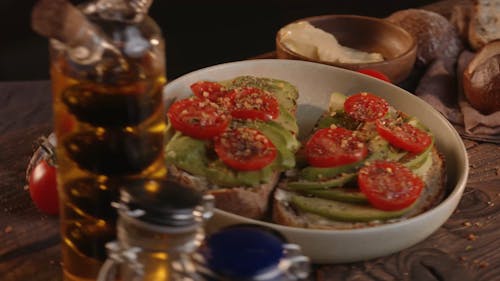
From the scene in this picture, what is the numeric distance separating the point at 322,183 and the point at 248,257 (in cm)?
56

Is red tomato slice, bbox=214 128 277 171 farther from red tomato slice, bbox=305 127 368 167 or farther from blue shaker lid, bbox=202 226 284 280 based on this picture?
blue shaker lid, bbox=202 226 284 280

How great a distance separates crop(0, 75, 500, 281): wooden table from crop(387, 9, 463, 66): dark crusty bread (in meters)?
0.61

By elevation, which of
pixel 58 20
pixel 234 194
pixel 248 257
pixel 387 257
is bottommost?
pixel 387 257

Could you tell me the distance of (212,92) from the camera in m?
1.84

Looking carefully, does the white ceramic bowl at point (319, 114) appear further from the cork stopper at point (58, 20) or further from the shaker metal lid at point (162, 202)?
the cork stopper at point (58, 20)

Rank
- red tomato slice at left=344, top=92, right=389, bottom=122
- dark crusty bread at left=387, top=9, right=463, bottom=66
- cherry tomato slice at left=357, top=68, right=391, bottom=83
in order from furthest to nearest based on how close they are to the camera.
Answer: dark crusty bread at left=387, top=9, right=463, bottom=66
cherry tomato slice at left=357, top=68, right=391, bottom=83
red tomato slice at left=344, top=92, right=389, bottom=122

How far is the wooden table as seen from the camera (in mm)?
1527

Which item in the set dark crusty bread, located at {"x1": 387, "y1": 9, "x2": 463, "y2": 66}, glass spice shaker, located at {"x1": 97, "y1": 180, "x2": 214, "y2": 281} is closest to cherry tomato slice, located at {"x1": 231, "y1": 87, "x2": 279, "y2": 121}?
glass spice shaker, located at {"x1": 97, "y1": 180, "x2": 214, "y2": 281}

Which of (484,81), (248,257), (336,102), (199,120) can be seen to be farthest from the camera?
(484,81)

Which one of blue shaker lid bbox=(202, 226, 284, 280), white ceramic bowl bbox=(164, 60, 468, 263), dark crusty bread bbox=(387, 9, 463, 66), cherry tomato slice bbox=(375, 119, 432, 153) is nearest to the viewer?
blue shaker lid bbox=(202, 226, 284, 280)

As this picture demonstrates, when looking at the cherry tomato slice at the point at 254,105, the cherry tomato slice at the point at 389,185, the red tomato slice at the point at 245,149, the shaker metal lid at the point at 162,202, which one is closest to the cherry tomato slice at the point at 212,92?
the cherry tomato slice at the point at 254,105

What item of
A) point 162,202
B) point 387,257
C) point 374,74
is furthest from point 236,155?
point 374,74

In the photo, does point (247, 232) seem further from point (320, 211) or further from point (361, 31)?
point (361, 31)

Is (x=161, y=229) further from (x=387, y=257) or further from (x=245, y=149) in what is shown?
(x=387, y=257)
